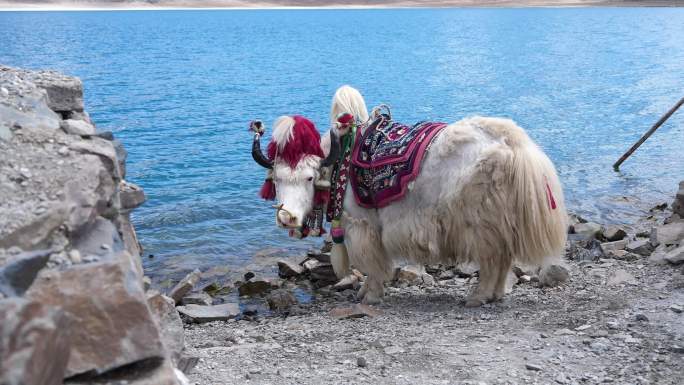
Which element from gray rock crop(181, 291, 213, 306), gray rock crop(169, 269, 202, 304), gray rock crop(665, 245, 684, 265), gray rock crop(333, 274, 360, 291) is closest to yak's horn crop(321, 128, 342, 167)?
gray rock crop(333, 274, 360, 291)

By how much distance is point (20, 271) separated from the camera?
211 centimetres

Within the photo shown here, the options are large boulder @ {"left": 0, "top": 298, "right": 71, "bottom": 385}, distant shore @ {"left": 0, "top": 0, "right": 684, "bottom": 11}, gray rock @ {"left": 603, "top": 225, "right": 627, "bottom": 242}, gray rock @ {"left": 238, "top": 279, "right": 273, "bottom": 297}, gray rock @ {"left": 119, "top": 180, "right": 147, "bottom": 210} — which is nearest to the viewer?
large boulder @ {"left": 0, "top": 298, "right": 71, "bottom": 385}

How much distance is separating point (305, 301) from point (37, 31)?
3978cm

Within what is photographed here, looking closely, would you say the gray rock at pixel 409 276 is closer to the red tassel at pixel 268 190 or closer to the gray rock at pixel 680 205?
the red tassel at pixel 268 190

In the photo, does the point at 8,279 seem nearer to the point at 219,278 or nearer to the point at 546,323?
the point at 546,323

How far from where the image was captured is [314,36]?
4272cm

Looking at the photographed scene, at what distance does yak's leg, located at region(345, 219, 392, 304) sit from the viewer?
16.7ft

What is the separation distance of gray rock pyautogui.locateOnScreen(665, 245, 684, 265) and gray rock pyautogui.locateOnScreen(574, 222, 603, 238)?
1.62 meters

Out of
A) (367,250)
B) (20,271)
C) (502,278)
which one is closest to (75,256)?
(20,271)

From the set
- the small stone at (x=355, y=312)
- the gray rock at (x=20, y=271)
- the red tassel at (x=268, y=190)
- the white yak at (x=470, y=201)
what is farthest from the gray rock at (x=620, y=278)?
the gray rock at (x=20, y=271)

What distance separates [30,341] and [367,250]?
3.41 m

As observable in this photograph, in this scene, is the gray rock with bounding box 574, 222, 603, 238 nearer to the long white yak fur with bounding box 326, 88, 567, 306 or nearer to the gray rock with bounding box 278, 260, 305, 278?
the long white yak fur with bounding box 326, 88, 567, 306

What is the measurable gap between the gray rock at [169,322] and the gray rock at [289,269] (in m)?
2.98

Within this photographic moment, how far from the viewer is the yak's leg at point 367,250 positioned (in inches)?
200
